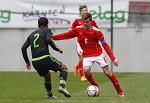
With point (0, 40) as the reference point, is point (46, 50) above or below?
above

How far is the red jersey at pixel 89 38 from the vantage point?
12.8 metres

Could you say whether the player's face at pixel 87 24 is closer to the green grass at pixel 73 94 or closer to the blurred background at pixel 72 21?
the green grass at pixel 73 94

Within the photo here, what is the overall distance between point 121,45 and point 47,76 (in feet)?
44.3

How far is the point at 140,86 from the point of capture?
52.8 feet

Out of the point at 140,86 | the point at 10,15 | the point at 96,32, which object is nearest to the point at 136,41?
the point at 10,15

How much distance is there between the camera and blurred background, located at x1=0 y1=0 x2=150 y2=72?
25.4 metres

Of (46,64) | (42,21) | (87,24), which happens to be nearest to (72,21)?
(87,24)

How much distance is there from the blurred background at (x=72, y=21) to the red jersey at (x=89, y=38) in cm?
1210

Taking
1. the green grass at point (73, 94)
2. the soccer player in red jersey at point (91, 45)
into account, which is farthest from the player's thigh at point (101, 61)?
the green grass at point (73, 94)

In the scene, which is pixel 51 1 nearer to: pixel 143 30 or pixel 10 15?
pixel 10 15

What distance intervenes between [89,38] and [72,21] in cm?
1280

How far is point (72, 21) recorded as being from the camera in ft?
84.0

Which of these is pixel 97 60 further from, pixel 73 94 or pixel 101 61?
pixel 73 94

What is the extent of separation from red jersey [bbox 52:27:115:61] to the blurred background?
12102 millimetres
